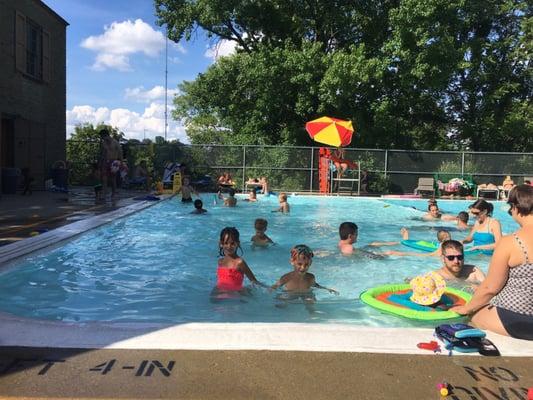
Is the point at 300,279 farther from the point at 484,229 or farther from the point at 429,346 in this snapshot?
the point at 484,229

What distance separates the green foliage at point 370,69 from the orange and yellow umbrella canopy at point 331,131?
82.0 inches

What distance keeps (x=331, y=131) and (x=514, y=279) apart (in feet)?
51.6

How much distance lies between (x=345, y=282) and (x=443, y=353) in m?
3.45

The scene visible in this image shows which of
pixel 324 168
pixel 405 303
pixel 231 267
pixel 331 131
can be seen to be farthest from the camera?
pixel 324 168

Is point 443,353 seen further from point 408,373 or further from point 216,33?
point 216,33

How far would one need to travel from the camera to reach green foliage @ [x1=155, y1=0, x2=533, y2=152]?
21.0m

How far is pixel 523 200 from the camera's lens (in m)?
3.47

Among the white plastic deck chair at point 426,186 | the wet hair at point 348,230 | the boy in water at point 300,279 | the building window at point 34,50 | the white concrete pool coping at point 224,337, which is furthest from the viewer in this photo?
the white plastic deck chair at point 426,186

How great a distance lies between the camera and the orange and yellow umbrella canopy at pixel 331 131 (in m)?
18.9

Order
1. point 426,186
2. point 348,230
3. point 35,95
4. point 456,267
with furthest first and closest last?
point 426,186, point 35,95, point 348,230, point 456,267

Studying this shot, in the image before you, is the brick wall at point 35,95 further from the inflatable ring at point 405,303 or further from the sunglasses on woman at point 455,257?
the sunglasses on woman at point 455,257

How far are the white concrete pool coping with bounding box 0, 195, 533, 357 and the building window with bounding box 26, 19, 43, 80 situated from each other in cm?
1453

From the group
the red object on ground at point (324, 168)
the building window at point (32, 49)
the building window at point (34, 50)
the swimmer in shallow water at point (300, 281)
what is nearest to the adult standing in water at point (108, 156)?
the building window at point (32, 49)

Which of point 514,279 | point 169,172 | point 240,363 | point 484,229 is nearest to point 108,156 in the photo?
point 169,172
